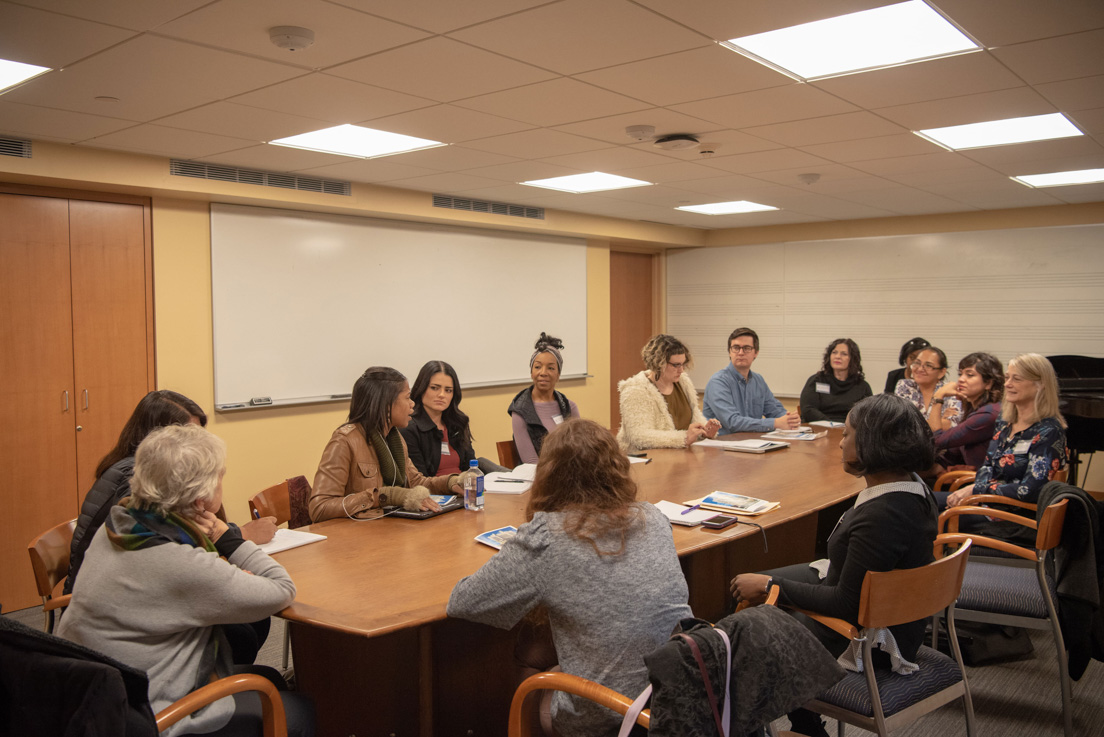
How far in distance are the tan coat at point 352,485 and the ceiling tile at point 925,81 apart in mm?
2377

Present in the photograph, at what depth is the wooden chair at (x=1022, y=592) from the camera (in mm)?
2801

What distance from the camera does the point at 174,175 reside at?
15.1ft

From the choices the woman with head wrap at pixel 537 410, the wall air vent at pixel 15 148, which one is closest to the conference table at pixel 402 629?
the woman with head wrap at pixel 537 410

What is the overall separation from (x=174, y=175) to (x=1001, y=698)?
16.5ft

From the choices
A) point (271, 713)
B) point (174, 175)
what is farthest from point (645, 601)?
point (174, 175)

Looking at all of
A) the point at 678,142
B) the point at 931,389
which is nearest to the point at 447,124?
the point at 678,142

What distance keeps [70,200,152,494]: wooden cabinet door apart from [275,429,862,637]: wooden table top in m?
2.59

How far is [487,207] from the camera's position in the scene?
6.53 m

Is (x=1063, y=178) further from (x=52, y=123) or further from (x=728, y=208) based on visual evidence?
(x=52, y=123)

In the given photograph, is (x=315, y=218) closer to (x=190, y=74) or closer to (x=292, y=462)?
(x=292, y=462)

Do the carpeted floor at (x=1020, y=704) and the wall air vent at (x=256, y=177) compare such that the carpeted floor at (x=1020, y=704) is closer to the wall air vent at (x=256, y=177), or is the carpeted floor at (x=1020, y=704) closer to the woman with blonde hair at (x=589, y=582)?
the woman with blonde hair at (x=589, y=582)

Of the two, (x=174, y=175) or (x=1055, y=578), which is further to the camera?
(x=174, y=175)

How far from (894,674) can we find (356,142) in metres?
3.65

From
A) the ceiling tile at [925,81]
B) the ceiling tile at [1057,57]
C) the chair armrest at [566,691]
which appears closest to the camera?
the chair armrest at [566,691]
